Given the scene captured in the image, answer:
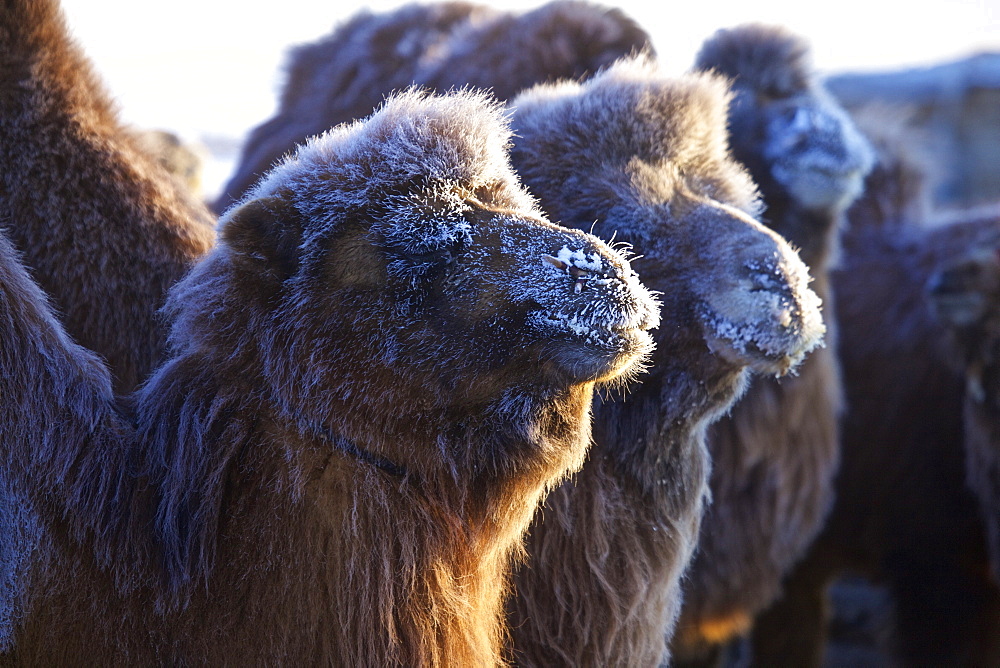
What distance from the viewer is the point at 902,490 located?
3.87 meters

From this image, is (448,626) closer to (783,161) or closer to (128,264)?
(128,264)

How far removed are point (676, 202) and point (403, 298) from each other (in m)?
0.83

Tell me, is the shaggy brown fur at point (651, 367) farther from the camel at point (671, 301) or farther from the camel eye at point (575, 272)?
the camel eye at point (575, 272)

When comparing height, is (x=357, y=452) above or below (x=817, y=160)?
above

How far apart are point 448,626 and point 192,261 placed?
956 millimetres

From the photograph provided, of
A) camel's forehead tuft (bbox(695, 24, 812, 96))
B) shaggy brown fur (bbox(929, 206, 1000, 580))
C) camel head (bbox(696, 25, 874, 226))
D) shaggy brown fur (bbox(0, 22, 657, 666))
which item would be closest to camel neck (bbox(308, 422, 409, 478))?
shaggy brown fur (bbox(0, 22, 657, 666))

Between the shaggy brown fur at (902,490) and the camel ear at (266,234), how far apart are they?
285 cm

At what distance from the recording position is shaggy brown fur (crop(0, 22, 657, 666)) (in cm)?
145

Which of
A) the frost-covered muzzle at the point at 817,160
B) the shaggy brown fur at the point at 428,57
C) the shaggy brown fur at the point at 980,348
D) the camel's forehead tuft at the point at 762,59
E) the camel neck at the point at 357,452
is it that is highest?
the shaggy brown fur at the point at 428,57

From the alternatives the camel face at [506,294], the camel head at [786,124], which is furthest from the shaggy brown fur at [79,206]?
the camel head at [786,124]

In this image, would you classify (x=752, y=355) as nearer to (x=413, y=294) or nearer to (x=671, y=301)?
(x=671, y=301)

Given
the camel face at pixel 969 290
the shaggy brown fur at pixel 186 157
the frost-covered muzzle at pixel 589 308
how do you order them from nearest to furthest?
1. the frost-covered muzzle at pixel 589 308
2. the camel face at pixel 969 290
3. the shaggy brown fur at pixel 186 157

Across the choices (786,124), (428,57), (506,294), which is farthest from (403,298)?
(428,57)

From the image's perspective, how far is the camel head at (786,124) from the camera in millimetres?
2814
